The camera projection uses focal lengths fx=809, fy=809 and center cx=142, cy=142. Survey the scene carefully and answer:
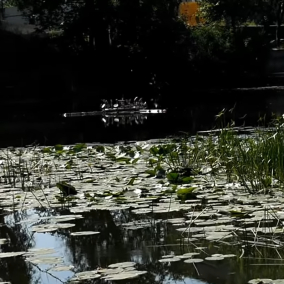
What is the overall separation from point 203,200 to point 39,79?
1211 inches

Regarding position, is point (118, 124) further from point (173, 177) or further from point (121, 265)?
point (121, 265)

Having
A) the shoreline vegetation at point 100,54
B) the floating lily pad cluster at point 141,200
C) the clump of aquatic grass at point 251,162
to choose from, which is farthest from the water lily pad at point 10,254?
the shoreline vegetation at point 100,54

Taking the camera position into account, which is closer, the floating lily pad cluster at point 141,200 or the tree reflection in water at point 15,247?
the tree reflection in water at point 15,247

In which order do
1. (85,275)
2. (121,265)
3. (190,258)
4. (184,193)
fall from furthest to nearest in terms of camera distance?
(184,193), (190,258), (121,265), (85,275)

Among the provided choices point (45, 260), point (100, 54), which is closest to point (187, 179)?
point (45, 260)

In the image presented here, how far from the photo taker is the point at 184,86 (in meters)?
39.1

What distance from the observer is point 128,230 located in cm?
613

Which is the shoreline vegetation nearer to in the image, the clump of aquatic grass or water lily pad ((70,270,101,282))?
the clump of aquatic grass

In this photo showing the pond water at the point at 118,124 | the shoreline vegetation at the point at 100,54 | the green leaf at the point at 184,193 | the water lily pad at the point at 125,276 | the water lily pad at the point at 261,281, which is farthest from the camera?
the shoreline vegetation at the point at 100,54

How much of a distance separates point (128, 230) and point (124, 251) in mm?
729

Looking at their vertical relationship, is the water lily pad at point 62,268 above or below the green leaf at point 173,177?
below

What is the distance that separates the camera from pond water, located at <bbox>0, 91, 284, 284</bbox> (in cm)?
482

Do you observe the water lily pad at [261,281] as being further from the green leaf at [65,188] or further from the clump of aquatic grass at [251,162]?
the green leaf at [65,188]

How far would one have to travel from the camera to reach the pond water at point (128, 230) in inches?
190
